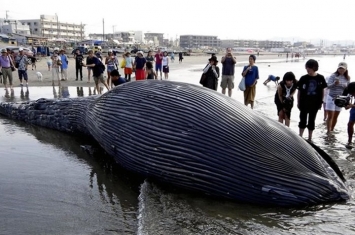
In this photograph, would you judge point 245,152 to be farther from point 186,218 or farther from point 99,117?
point 99,117

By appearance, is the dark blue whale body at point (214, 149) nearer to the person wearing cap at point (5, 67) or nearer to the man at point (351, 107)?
the man at point (351, 107)

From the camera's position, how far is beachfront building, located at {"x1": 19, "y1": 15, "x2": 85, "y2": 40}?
148 meters

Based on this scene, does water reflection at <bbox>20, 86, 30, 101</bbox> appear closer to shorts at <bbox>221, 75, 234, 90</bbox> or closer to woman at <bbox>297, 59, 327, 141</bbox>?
shorts at <bbox>221, 75, 234, 90</bbox>

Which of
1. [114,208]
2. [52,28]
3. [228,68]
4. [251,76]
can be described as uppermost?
[52,28]

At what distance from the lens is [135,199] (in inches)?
202

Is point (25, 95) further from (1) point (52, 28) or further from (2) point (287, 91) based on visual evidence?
(1) point (52, 28)

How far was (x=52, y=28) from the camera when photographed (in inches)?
6029

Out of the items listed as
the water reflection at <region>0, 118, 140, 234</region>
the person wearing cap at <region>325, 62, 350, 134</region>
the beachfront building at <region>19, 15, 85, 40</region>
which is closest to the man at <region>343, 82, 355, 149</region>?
the person wearing cap at <region>325, 62, 350, 134</region>

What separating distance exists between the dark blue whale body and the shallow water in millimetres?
202

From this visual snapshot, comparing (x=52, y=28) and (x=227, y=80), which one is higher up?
(x=52, y=28)

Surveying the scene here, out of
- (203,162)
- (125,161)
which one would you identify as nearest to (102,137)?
(125,161)

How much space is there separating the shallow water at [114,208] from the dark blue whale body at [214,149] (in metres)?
0.20

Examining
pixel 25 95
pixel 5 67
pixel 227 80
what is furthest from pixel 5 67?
pixel 227 80

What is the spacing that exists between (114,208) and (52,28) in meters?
162
